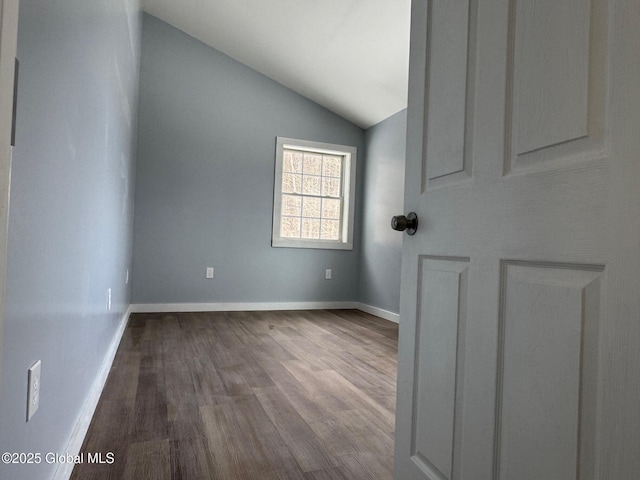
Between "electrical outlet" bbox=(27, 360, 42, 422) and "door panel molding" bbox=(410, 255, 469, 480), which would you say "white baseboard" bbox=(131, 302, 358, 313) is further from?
"door panel molding" bbox=(410, 255, 469, 480)

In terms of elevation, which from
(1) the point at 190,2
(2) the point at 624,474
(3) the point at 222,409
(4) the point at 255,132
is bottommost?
(3) the point at 222,409

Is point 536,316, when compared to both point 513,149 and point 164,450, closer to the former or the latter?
point 513,149

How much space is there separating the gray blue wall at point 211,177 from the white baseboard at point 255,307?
56 millimetres

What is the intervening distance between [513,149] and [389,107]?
146 inches

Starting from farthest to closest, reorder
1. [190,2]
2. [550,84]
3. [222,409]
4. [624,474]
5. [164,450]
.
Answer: [190,2] → [222,409] → [164,450] → [550,84] → [624,474]

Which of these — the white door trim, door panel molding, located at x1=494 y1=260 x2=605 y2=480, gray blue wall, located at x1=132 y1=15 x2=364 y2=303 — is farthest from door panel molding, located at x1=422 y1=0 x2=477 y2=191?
gray blue wall, located at x1=132 y1=15 x2=364 y2=303

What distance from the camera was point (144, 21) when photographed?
422 centimetres

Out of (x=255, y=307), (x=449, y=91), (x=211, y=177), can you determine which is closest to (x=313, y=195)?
(x=211, y=177)

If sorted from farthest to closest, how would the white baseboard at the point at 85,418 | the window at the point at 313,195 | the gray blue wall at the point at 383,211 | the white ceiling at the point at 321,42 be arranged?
the window at the point at 313,195 → the gray blue wall at the point at 383,211 → the white ceiling at the point at 321,42 → the white baseboard at the point at 85,418

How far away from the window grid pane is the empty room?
65.1 inches

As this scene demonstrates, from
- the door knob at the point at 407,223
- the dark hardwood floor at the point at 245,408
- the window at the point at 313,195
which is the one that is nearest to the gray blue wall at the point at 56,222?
the dark hardwood floor at the point at 245,408

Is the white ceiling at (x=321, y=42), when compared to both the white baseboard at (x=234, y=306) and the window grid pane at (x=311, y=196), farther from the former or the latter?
the white baseboard at (x=234, y=306)

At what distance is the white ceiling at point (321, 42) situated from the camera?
10.6 feet

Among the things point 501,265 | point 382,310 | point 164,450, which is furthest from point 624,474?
point 382,310
